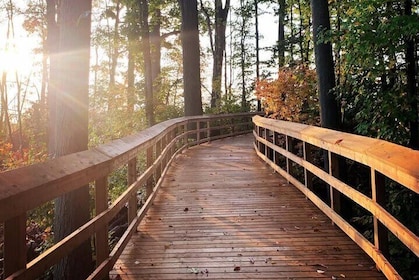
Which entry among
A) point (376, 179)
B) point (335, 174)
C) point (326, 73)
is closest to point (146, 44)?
point (326, 73)

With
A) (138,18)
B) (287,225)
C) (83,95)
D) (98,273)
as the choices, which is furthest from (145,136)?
(138,18)

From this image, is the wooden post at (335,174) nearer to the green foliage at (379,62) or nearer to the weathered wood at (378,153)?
the weathered wood at (378,153)

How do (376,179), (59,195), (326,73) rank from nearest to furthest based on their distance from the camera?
(59,195) → (376,179) → (326,73)

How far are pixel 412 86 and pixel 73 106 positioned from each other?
5579mm

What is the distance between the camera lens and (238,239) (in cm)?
427

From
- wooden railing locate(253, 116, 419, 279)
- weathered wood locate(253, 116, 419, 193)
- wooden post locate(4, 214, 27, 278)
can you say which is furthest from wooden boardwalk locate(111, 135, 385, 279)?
wooden post locate(4, 214, 27, 278)

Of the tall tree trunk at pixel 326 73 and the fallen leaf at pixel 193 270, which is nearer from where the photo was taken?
the fallen leaf at pixel 193 270

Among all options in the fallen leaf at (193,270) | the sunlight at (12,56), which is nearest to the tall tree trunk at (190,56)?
the fallen leaf at (193,270)

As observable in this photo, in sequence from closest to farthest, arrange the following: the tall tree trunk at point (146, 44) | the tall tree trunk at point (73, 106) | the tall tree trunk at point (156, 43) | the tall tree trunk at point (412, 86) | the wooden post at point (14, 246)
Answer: the wooden post at point (14, 246), the tall tree trunk at point (73, 106), the tall tree trunk at point (412, 86), the tall tree trunk at point (146, 44), the tall tree trunk at point (156, 43)

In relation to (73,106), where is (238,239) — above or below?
below

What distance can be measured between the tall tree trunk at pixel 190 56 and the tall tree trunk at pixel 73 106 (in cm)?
970

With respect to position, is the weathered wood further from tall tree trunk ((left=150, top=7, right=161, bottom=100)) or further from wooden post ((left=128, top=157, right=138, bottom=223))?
tall tree trunk ((left=150, top=7, right=161, bottom=100))

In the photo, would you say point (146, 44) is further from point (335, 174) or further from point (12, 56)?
point (12, 56)

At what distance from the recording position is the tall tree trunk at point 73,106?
5668 mm
